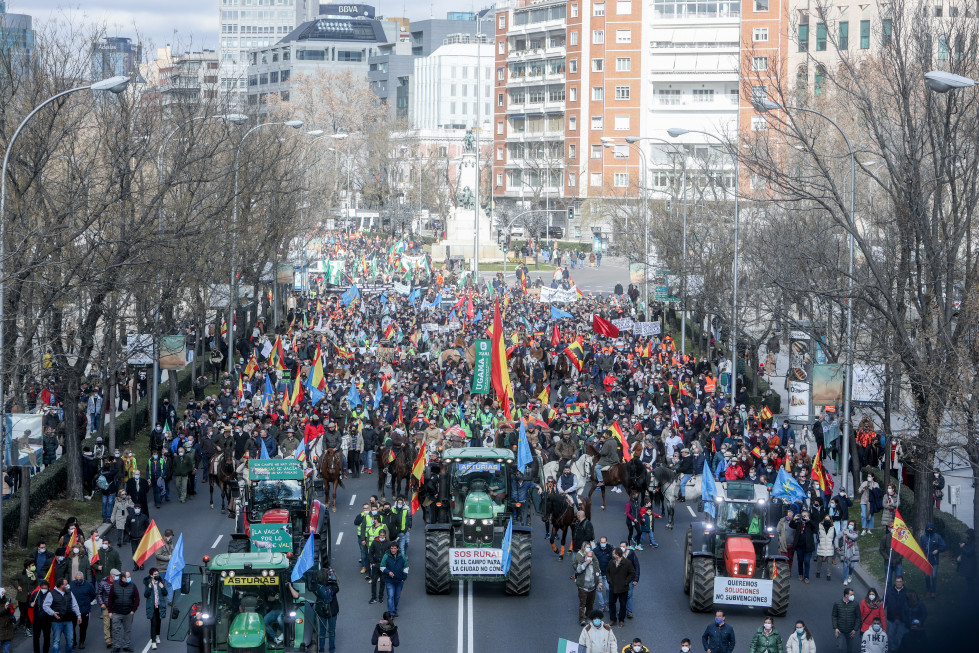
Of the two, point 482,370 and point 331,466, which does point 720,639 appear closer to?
point 331,466

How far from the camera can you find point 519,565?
20.8 metres

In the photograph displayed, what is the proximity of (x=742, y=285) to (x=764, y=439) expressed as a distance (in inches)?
595

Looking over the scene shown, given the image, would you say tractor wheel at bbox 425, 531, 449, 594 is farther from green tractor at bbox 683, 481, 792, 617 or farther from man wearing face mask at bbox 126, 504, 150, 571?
man wearing face mask at bbox 126, 504, 150, 571

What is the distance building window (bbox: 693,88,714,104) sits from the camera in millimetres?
112562

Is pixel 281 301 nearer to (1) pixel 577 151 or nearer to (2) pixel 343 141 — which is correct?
(1) pixel 577 151

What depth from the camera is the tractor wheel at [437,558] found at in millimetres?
20766

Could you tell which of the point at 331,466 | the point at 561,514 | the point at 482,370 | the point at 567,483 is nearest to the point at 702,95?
the point at 482,370

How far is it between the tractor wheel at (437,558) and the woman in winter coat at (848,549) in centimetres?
684

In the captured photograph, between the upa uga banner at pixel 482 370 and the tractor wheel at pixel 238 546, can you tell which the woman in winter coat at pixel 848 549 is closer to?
the tractor wheel at pixel 238 546

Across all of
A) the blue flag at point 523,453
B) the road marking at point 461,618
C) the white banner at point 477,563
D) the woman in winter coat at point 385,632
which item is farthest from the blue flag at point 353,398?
the woman in winter coat at point 385,632

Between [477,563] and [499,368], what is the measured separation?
1138cm

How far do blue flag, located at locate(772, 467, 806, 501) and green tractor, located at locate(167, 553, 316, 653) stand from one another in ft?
33.5

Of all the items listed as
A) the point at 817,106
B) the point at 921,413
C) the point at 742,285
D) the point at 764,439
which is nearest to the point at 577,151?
the point at 817,106

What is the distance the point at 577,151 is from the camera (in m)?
117
